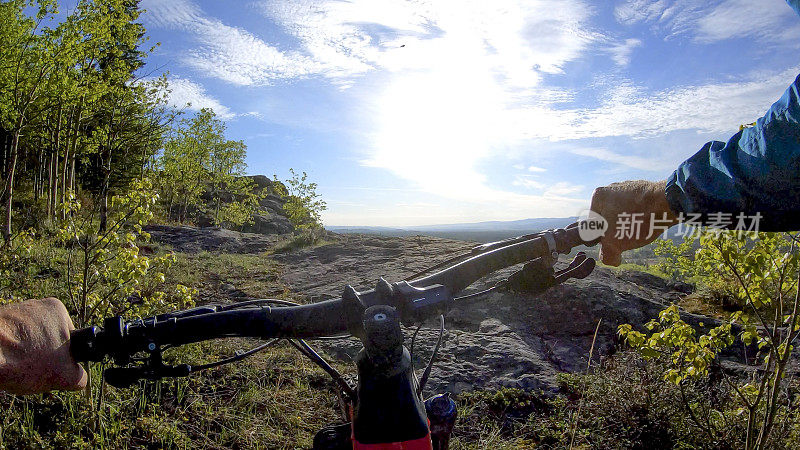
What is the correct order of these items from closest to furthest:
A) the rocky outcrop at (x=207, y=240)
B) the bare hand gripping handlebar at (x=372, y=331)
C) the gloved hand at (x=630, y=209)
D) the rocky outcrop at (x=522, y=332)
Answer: the bare hand gripping handlebar at (x=372, y=331) → the gloved hand at (x=630, y=209) → the rocky outcrop at (x=522, y=332) → the rocky outcrop at (x=207, y=240)

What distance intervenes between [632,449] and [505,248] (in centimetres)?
256

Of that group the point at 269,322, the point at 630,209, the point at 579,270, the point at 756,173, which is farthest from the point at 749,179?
the point at 269,322

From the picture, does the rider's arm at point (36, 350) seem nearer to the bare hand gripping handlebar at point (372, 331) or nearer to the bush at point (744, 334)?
the bare hand gripping handlebar at point (372, 331)

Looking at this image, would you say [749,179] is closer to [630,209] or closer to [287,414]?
[630,209]

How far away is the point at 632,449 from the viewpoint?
327cm

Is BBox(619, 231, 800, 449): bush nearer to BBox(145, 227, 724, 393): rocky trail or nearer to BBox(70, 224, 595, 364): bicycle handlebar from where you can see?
BBox(145, 227, 724, 393): rocky trail

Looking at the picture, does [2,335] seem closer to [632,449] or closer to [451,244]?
[632,449]

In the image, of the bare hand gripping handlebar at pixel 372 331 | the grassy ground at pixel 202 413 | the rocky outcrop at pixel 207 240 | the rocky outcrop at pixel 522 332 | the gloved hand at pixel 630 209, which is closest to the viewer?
the bare hand gripping handlebar at pixel 372 331

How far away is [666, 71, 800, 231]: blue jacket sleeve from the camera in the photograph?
131cm

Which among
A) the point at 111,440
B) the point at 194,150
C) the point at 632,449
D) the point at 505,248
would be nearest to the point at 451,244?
the point at 632,449

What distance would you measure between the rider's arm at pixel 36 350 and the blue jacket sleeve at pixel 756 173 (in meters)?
1.88

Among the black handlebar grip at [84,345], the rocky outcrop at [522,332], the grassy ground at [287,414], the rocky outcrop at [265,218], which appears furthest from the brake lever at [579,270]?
the rocky outcrop at [265,218]

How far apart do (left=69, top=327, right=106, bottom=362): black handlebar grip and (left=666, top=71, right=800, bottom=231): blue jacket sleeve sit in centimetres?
183

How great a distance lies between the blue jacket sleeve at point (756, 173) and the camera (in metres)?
1.31
